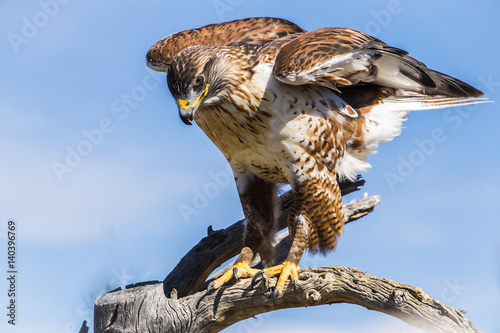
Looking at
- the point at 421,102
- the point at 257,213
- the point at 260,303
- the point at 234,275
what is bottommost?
the point at 260,303

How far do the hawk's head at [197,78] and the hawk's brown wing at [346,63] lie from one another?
1.50ft

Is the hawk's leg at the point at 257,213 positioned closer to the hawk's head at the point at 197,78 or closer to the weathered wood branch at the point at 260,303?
the weathered wood branch at the point at 260,303

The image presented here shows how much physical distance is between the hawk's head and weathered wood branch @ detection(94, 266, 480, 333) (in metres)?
1.47

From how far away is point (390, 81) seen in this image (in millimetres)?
5738

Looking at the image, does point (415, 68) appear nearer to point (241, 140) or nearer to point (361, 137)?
point (361, 137)

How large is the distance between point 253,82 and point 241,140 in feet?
1.75

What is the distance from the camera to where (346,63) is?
16.6 feet

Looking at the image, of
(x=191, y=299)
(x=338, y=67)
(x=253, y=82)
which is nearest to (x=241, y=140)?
(x=253, y=82)

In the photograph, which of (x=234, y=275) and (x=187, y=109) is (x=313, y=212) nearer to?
(x=234, y=275)

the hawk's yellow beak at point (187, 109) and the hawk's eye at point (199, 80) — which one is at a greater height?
the hawk's eye at point (199, 80)

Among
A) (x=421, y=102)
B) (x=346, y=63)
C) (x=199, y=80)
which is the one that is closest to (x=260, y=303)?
(x=199, y=80)

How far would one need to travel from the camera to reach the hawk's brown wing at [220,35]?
19.9ft

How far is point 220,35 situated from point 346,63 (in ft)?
5.36

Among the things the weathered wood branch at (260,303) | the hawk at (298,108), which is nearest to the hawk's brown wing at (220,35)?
the hawk at (298,108)
